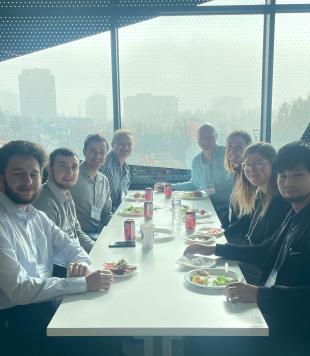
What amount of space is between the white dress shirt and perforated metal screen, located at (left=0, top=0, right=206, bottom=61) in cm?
280

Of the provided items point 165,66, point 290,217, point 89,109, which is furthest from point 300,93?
point 290,217

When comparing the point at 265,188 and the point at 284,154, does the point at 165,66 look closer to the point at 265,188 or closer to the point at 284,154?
the point at 265,188

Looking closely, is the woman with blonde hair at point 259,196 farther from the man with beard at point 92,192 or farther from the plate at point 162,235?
the man with beard at point 92,192

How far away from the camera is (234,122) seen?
4.32 metres

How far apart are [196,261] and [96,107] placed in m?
2.83

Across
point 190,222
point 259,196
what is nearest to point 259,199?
point 259,196

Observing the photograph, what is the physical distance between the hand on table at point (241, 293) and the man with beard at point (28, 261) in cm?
47

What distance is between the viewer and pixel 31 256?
1813 mm

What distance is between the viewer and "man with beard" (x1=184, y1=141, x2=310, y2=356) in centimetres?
150

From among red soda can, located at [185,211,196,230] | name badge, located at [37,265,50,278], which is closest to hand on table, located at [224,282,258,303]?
name badge, located at [37,265,50,278]

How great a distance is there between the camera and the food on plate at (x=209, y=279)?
163 centimetres

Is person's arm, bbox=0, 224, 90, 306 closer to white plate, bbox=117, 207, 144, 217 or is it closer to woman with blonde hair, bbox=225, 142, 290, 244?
woman with blonde hair, bbox=225, 142, 290, 244

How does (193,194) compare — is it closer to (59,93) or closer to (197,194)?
(197,194)

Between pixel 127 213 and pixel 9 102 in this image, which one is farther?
pixel 9 102
